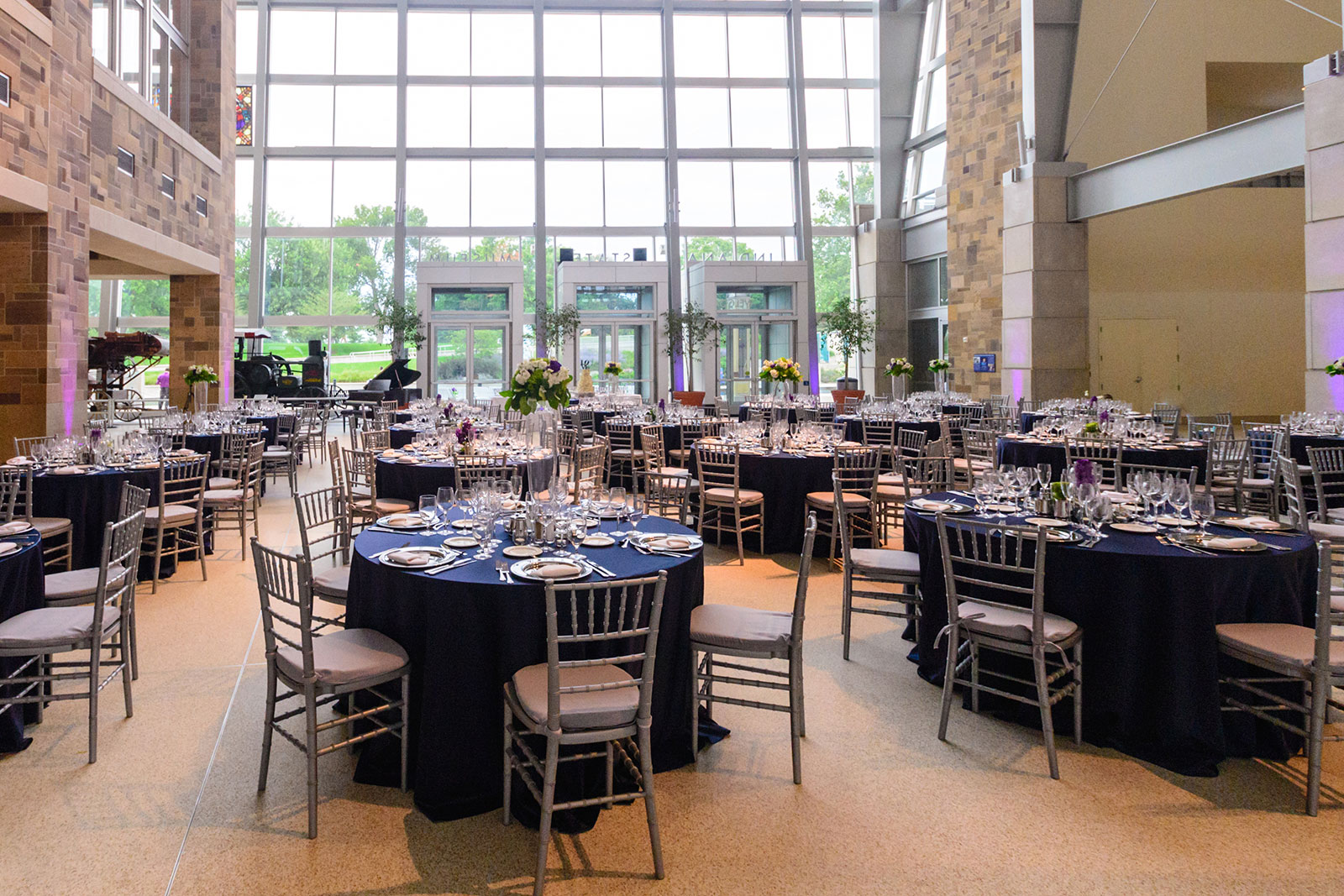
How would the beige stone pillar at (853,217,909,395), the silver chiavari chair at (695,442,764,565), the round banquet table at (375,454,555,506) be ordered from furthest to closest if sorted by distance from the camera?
the beige stone pillar at (853,217,909,395)
the silver chiavari chair at (695,442,764,565)
the round banquet table at (375,454,555,506)

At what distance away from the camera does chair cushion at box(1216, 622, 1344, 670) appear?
313 centimetres

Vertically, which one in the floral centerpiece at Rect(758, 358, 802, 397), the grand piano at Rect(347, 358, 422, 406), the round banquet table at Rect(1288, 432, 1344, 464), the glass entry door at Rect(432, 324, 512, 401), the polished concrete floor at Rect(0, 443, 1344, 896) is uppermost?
the glass entry door at Rect(432, 324, 512, 401)

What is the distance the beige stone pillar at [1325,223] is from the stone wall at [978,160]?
21.8 ft

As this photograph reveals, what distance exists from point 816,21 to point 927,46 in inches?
126

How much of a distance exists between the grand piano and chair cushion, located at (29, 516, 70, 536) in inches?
470

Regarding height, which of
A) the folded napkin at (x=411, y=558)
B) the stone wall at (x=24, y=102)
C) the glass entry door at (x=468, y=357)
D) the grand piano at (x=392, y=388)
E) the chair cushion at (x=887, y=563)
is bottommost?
the chair cushion at (x=887, y=563)

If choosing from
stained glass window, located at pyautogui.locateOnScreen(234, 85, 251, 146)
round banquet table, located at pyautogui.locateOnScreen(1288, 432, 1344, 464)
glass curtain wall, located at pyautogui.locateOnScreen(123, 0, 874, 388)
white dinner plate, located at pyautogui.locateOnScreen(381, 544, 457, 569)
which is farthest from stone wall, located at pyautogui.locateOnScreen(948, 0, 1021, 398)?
stained glass window, located at pyautogui.locateOnScreen(234, 85, 251, 146)

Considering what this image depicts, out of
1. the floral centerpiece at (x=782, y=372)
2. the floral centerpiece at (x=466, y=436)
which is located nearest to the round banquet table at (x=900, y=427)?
the floral centerpiece at (x=782, y=372)

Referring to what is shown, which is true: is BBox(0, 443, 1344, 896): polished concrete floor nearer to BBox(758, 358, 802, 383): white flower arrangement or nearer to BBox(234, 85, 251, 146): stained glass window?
BBox(758, 358, 802, 383): white flower arrangement

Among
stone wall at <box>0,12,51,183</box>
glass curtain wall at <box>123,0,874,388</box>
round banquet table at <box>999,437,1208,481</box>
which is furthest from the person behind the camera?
glass curtain wall at <box>123,0,874,388</box>

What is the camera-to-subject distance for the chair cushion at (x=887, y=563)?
450 cm

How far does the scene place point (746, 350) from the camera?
2159 centimetres

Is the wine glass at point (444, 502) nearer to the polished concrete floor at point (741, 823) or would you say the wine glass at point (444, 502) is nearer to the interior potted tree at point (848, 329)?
the polished concrete floor at point (741, 823)

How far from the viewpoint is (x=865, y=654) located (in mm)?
4766
